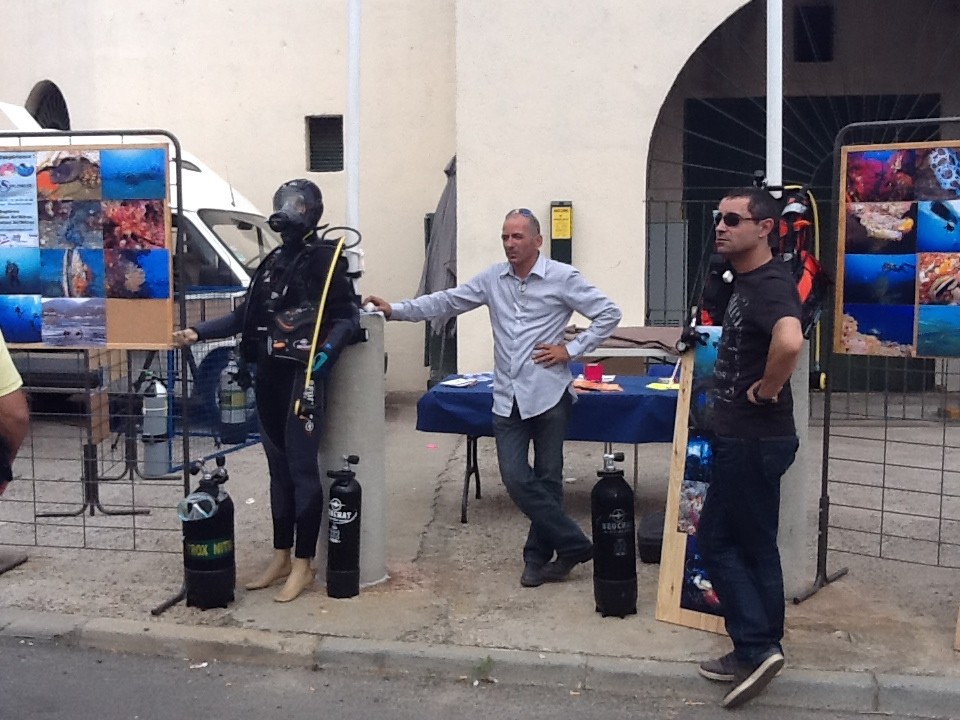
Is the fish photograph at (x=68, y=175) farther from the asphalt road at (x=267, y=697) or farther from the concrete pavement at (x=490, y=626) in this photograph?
the asphalt road at (x=267, y=697)

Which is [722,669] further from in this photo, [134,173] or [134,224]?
[134,173]

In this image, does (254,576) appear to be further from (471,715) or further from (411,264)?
(411,264)

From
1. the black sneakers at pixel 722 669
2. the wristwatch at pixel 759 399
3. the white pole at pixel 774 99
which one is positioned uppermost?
the white pole at pixel 774 99

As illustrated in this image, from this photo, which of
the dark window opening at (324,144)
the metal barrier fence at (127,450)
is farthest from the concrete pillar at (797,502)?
the dark window opening at (324,144)

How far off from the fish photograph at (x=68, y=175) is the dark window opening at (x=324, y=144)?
7.42m

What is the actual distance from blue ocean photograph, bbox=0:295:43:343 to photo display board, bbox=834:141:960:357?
13.6 ft

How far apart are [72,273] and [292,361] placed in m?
1.36

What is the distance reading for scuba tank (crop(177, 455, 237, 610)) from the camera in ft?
17.8

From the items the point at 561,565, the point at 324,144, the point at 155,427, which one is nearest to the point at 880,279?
the point at 561,565

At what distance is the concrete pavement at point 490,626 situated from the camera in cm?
477

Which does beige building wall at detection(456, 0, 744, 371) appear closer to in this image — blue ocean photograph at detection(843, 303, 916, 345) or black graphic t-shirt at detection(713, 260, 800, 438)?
blue ocean photograph at detection(843, 303, 916, 345)

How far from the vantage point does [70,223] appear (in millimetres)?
5750

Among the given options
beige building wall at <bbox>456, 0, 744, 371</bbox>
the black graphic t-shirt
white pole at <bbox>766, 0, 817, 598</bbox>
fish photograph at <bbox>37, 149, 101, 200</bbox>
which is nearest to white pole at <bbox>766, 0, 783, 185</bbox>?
white pole at <bbox>766, 0, 817, 598</bbox>

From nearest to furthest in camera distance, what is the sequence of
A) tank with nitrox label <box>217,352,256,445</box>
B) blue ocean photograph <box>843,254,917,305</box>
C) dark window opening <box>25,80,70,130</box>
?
blue ocean photograph <box>843,254,917,305</box>
tank with nitrox label <box>217,352,256,445</box>
dark window opening <box>25,80,70,130</box>
